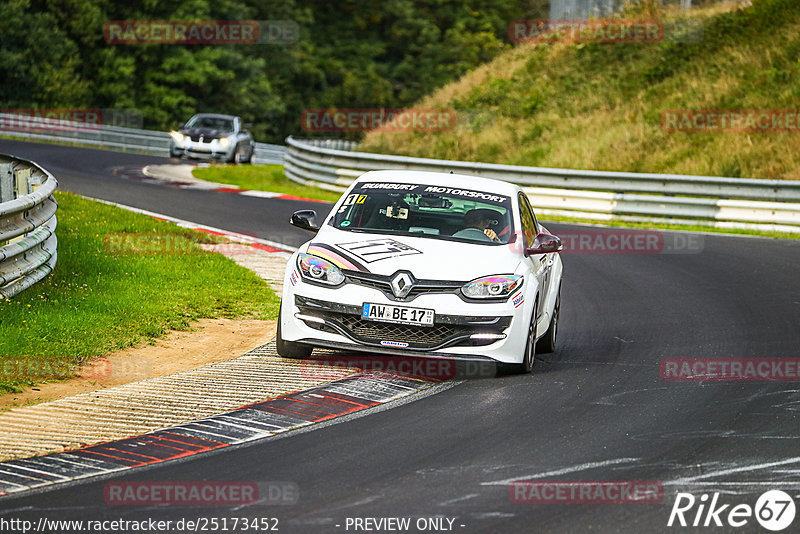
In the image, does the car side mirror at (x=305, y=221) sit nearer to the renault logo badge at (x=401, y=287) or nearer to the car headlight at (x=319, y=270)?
the car headlight at (x=319, y=270)

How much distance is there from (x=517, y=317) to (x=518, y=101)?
26921mm

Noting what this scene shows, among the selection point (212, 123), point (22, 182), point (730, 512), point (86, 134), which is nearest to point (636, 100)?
point (212, 123)

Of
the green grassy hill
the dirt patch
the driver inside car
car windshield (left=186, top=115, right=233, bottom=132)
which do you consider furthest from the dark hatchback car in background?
the driver inside car

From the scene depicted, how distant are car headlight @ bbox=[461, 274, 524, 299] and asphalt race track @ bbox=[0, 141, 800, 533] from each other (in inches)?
27.2

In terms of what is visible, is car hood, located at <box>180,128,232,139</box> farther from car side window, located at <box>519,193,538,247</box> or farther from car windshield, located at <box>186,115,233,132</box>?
car side window, located at <box>519,193,538,247</box>

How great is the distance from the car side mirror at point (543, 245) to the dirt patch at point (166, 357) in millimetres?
2602

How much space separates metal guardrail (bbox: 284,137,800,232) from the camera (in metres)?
21.6

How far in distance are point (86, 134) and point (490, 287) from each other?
34.8m

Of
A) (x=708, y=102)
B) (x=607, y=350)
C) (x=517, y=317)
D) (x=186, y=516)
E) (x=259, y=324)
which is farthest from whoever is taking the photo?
(x=708, y=102)

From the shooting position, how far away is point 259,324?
37.3ft

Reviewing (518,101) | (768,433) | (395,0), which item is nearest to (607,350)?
(768,433)

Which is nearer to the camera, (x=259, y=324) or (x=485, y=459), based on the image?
(x=485, y=459)

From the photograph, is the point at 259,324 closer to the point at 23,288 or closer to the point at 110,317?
the point at 110,317

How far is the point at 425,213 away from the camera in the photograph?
10070 millimetres
